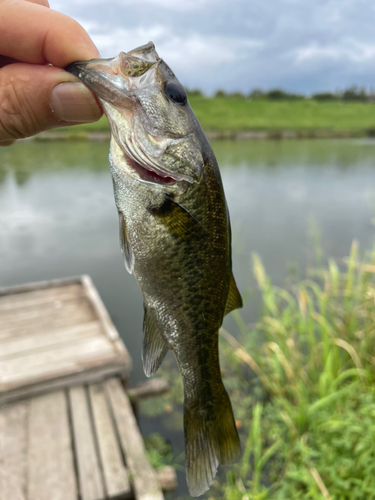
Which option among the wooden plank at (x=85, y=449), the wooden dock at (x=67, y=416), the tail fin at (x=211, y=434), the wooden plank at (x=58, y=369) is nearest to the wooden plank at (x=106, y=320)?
the wooden dock at (x=67, y=416)

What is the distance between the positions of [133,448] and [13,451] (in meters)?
1.03

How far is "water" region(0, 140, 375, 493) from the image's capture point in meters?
7.38

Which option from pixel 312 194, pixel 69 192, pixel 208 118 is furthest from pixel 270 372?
pixel 208 118

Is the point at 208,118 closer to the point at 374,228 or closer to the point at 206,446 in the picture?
the point at 374,228

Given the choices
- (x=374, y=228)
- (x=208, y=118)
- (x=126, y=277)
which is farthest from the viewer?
Result: (x=208, y=118)

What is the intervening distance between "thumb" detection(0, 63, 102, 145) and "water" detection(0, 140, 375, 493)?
3767 mm

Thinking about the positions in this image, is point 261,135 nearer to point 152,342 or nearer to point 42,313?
point 42,313

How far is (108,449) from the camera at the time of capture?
3.09m

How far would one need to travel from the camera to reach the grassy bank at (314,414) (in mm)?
2523

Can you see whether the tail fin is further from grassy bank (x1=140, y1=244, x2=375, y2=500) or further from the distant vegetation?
the distant vegetation

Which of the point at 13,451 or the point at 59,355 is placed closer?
the point at 13,451

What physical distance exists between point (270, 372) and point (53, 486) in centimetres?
269

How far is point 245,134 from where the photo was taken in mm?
28641

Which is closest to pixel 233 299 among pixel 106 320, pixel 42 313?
pixel 106 320
